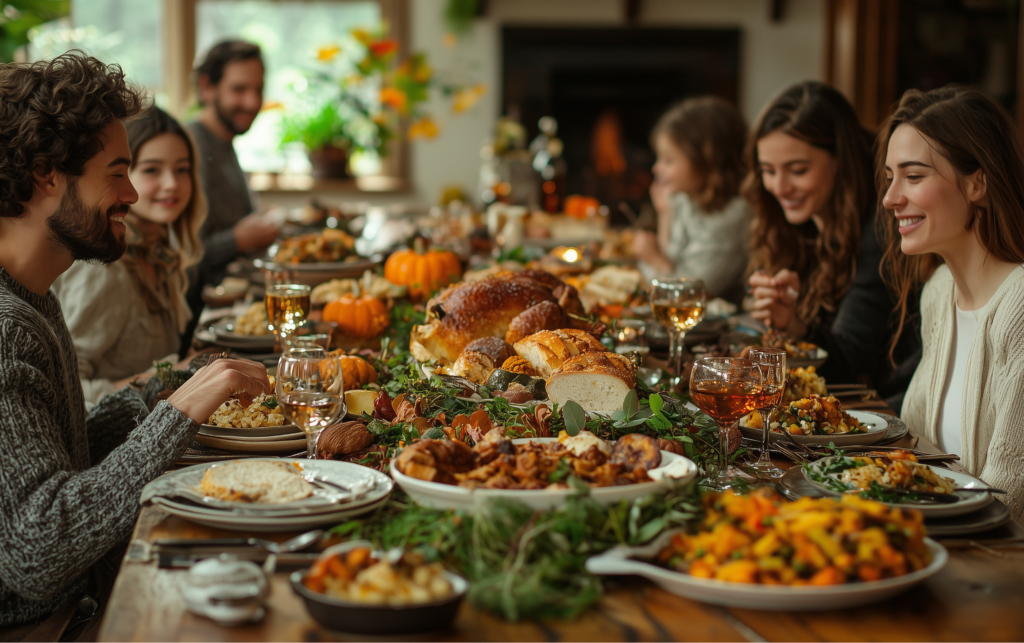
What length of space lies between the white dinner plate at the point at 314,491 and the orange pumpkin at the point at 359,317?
107cm

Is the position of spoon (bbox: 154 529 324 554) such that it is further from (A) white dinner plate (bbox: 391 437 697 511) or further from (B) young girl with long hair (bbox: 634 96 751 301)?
(B) young girl with long hair (bbox: 634 96 751 301)

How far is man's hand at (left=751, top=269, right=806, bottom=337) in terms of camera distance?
238 centimetres

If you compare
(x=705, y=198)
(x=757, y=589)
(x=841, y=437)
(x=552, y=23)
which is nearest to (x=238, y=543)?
(x=757, y=589)

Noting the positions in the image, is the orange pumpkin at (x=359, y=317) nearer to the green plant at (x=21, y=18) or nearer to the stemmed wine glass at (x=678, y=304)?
the stemmed wine glass at (x=678, y=304)

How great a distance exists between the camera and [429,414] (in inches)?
59.1

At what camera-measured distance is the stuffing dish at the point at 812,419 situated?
5.10ft

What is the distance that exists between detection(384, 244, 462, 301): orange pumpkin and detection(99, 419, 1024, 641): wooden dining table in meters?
1.93

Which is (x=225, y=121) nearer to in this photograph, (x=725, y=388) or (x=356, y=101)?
(x=356, y=101)

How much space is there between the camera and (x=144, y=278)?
266 cm

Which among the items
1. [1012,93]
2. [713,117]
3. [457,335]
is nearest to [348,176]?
[713,117]

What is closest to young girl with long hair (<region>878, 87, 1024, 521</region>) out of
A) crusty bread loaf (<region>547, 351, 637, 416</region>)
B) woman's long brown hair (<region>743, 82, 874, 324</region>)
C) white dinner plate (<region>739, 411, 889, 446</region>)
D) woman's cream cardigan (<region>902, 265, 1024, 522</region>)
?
woman's cream cardigan (<region>902, 265, 1024, 522</region>)

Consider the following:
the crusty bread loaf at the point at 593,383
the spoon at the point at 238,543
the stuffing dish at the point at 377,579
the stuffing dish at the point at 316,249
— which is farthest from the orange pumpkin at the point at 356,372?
the stuffing dish at the point at 316,249

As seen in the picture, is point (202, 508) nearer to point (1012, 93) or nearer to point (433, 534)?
point (433, 534)

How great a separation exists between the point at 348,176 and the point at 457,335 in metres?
5.76
